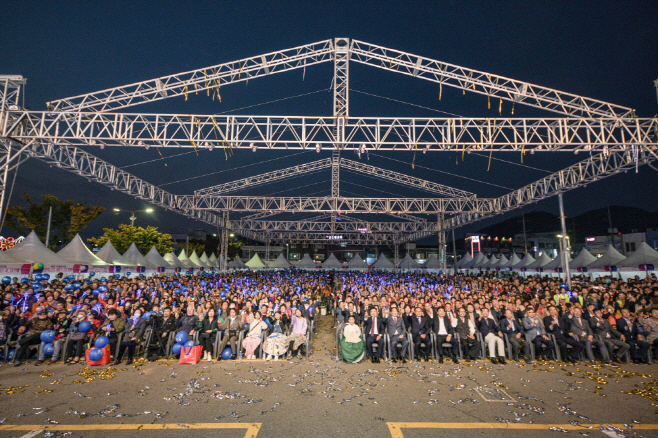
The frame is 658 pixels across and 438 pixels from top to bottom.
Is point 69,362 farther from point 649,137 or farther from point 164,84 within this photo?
point 649,137

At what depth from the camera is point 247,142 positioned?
515 inches

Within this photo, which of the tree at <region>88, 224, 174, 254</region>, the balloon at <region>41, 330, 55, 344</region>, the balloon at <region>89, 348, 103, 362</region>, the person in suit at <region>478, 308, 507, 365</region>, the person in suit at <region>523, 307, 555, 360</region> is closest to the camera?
the balloon at <region>89, 348, 103, 362</region>

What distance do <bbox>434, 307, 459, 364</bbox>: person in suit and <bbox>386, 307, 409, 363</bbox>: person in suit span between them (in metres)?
0.79

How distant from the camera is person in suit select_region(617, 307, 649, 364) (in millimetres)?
7746

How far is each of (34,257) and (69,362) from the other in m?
12.3

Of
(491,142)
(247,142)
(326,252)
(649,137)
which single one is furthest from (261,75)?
(326,252)

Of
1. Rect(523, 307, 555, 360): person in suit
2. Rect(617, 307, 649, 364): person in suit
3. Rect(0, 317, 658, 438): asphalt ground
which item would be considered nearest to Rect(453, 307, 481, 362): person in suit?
Rect(0, 317, 658, 438): asphalt ground

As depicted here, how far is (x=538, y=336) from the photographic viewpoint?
8109mm

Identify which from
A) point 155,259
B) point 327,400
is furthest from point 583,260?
point 155,259

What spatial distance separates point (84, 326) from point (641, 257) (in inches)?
1011

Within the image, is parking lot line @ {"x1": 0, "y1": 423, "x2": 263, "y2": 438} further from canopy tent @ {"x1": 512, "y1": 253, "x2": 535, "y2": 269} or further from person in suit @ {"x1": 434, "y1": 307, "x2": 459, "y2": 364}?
canopy tent @ {"x1": 512, "y1": 253, "x2": 535, "y2": 269}

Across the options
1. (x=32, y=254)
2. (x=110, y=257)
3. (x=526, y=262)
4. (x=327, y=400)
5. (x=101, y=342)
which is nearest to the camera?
(x=327, y=400)

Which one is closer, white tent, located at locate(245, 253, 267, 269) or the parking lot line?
the parking lot line

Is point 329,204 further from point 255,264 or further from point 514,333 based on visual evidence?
A: point 514,333
